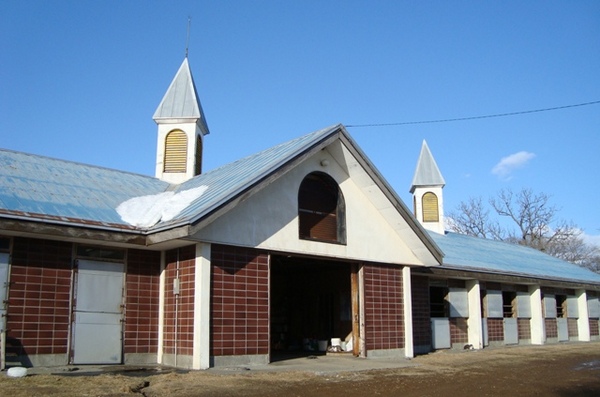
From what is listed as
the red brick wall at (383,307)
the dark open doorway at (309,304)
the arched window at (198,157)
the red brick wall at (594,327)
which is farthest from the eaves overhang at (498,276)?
the arched window at (198,157)

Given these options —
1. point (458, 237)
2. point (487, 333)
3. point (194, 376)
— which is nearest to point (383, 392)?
point (194, 376)

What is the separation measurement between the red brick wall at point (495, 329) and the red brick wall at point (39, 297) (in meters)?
16.1

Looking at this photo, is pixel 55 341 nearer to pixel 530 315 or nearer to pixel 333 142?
pixel 333 142

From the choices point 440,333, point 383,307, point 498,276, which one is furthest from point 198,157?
point 498,276

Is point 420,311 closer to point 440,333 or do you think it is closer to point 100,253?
point 440,333

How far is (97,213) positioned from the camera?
13539 mm

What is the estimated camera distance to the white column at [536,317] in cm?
2512

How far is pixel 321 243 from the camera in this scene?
15781 millimetres

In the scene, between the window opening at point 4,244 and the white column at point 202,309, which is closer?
the window opening at point 4,244

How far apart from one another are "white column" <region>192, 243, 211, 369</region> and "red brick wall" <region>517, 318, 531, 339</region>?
641 inches

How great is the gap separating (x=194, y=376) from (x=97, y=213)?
14.7 ft

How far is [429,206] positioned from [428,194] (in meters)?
0.58

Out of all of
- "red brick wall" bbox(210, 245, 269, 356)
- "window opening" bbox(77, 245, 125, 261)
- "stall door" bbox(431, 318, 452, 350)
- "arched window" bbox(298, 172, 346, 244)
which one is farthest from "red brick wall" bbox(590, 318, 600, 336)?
"window opening" bbox(77, 245, 125, 261)

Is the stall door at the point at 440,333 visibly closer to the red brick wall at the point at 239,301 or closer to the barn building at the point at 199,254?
the barn building at the point at 199,254
